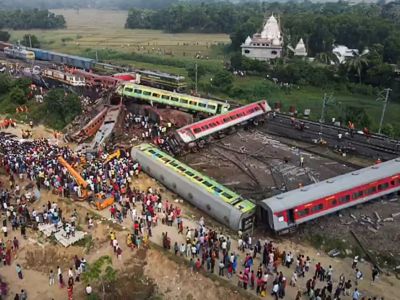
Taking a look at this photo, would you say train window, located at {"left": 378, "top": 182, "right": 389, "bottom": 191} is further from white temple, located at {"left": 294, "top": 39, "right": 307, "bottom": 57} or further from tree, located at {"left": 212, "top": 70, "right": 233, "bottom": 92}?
white temple, located at {"left": 294, "top": 39, "right": 307, "bottom": 57}

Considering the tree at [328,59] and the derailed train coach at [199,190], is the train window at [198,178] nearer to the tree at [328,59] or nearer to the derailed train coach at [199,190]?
the derailed train coach at [199,190]

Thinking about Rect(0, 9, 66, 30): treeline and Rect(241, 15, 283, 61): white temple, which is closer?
Rect(241, 15, 283, 61): white temple

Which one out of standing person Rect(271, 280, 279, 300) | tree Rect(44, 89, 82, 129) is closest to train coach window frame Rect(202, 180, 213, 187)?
standing person Rect(271, 280, 279, 300)

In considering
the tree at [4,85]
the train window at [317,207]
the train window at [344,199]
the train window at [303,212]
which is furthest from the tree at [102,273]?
the tree at [4,85]

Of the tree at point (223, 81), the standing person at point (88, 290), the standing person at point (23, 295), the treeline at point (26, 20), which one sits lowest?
the standing person at point (23, 295)

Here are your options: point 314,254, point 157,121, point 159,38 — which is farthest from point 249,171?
point 159,38

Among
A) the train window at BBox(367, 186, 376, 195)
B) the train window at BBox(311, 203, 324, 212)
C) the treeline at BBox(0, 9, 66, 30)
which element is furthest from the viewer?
the treeline at BBox(0, 9, 66, 30)
